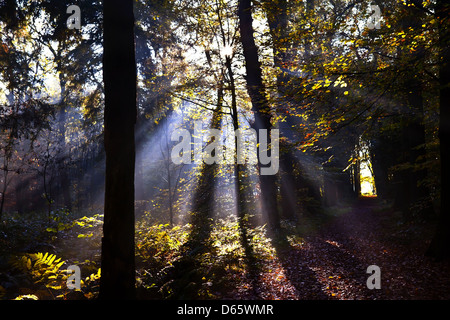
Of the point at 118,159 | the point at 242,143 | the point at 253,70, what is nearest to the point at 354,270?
the point at 118,159

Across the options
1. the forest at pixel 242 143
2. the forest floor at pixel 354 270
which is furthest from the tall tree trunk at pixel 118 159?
the forest floor at pixel 354 270

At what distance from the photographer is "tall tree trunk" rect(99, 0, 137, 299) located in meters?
4.45

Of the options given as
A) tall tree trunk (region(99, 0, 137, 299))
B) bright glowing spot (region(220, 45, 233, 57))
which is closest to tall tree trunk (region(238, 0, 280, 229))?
bright glowing spot (region(220, 45, 233, 57))

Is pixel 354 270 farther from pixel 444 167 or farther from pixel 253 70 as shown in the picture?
pixel 253 70

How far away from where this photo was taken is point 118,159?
4480 millimetres

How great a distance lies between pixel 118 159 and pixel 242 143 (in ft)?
30.5

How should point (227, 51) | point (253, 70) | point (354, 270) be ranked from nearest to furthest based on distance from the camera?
point (354, 270) → point (253, 70) → point (227, 51)

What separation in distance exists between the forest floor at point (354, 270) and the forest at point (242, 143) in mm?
49

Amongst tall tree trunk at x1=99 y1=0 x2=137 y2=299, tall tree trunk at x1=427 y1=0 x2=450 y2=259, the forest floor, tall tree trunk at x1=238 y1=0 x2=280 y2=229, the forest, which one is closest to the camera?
tall tree trunk at x1=99 y1=0 x2=137 y2=299

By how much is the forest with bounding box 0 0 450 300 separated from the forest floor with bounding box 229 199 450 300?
49mm

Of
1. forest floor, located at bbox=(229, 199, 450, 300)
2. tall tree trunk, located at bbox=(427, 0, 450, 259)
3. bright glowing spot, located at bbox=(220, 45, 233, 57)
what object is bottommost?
forest floor, located at bbox=(229, 199, 450, 300)

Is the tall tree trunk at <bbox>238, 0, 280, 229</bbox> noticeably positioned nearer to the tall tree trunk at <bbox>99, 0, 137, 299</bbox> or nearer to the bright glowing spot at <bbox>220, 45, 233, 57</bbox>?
the bright glowing spot at <bbox>220, 45, 233, 57</bbox>

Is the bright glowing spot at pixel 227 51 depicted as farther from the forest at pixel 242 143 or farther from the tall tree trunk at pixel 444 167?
the tall tree trunk at pixel 444 167

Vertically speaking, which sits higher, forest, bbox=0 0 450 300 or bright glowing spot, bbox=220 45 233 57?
bright glowing spot, bbox=220 45 233 57
